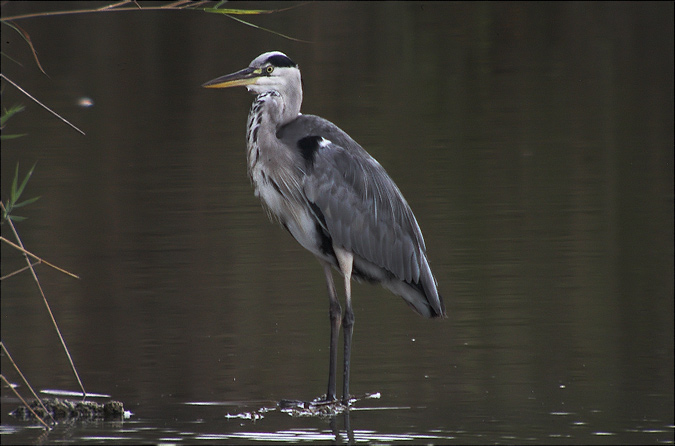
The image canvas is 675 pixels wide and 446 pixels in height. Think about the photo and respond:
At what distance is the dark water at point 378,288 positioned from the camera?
534 cm

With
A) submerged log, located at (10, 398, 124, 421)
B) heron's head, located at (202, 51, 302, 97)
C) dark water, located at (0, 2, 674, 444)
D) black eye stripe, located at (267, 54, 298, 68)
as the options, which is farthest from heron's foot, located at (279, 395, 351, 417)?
black eye stripe, located at (267, 54, 298, 68)

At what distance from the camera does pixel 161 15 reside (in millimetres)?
23406

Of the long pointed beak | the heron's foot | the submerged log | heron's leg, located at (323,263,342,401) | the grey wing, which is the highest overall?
the long pointed beak

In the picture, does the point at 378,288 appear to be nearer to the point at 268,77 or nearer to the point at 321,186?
the point at 321,186

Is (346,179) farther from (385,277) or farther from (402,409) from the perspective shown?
(402,409)

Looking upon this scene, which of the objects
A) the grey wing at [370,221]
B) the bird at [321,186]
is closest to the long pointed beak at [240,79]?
the bird at [321,186]

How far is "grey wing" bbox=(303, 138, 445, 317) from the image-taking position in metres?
5.96

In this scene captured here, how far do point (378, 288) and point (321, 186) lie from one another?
1840 mm

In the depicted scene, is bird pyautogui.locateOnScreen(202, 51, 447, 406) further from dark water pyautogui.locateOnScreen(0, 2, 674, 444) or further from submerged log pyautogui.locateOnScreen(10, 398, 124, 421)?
submerged log pyautogui.locateOnScreen(10, 398, 124, 421)

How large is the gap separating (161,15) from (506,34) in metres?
7.57

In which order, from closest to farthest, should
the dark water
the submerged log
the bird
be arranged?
the submerged log < the dark water < the bird

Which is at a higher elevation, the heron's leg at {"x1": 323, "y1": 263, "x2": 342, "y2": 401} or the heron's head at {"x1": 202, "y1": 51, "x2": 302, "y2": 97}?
the heron's head at {"x1": 202, "y1": 51, "x2": 302, "y2": 97}

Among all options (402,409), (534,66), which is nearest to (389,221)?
(402,409)

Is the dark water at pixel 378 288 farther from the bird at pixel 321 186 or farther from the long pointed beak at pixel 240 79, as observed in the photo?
the long pointed beak at pixel 240 79
